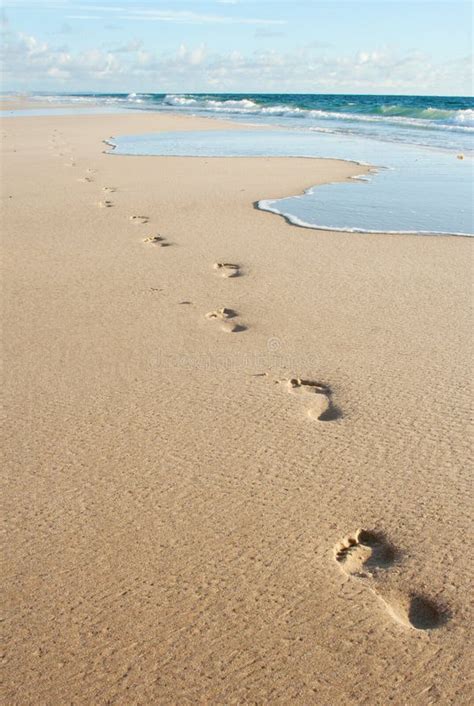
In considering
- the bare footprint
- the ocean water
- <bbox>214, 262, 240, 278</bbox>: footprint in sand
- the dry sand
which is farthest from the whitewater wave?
the bare footprint

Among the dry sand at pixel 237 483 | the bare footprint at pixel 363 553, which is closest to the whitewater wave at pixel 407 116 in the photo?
the dry sand at pixel 237 483

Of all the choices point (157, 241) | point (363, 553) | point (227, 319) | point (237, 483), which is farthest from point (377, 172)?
point (363, 553)

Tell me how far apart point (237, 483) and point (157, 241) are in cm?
389

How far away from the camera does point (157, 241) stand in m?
6.00

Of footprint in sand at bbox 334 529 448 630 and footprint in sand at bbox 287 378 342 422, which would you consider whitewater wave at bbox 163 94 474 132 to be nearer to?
footprint in sand at bbox 287 378 342 422

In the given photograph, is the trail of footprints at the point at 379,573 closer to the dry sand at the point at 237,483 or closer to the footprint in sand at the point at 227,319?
the dry sand at the point at 237,483

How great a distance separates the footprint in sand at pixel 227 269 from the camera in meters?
4.94

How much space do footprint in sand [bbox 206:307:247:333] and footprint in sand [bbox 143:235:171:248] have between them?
181 centimetres

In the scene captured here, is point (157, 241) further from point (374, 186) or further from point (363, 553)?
point (363, 553)

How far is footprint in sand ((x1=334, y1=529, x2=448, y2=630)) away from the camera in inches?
73.2

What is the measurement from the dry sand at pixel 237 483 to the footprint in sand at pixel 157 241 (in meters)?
0.76

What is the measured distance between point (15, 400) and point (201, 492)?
109cm

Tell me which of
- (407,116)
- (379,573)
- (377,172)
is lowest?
(379,573)

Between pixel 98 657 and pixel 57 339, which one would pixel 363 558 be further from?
pixel 57 339
